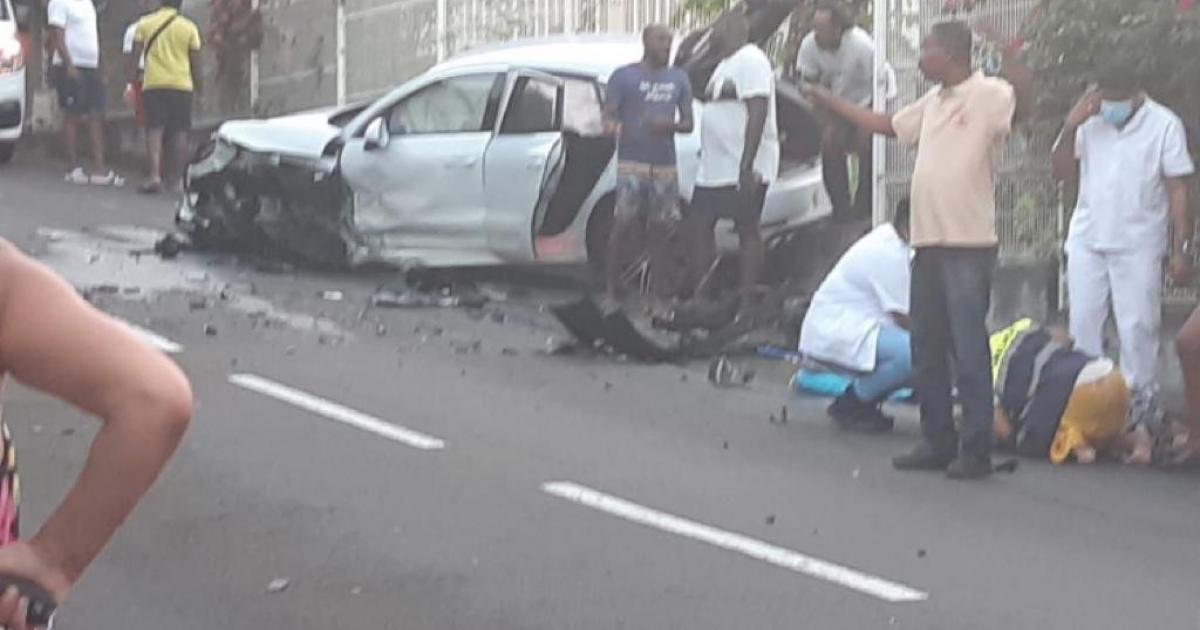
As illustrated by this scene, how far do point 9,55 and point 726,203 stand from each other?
9430mm

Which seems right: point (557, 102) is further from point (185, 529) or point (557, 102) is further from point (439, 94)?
point (185, 529)

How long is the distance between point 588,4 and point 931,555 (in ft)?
37.7

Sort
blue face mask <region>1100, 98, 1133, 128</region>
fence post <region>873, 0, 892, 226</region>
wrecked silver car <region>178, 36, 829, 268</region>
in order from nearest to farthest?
blue face mask <region>1100, 98, 1133, 128</region> → wrecked silver car <region>178, 36, 829, 268</region> → fence post <region>873, 0, 892, 226</region>

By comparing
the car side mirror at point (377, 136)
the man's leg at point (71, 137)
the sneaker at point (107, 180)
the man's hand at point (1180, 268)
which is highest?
the car side mirror at point (377, 136)

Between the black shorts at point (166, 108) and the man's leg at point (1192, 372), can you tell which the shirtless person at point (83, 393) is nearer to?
the man's leg at point (1192, 372)

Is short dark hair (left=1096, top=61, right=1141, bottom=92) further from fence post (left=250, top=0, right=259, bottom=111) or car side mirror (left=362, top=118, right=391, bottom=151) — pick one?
fence post (left=250, top=0, right=259, bottom=111)

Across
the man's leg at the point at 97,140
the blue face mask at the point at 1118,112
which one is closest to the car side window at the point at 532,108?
the blue face mask at the point at 1118,112

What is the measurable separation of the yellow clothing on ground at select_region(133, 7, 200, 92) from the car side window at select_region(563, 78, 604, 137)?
19.4 ft

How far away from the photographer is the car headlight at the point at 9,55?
1981cm

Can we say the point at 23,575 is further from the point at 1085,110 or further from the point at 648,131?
the point at 648,131

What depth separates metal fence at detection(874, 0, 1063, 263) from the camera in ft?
40.3

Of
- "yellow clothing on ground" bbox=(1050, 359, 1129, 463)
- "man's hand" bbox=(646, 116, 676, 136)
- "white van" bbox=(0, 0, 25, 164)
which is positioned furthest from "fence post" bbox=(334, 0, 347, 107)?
"yellow clothing on ground" bbox=(1050, 359, 1129, 463)

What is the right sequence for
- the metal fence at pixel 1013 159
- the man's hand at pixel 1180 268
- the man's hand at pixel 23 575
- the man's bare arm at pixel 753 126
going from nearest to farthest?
the man's hand at pixel 23 575 → the man's hand at pixel 1180 268 → the metal fence at pixel 1013 159 → the man's bare arm at pixel 753 126

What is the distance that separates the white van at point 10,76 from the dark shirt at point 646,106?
883 centimetres
